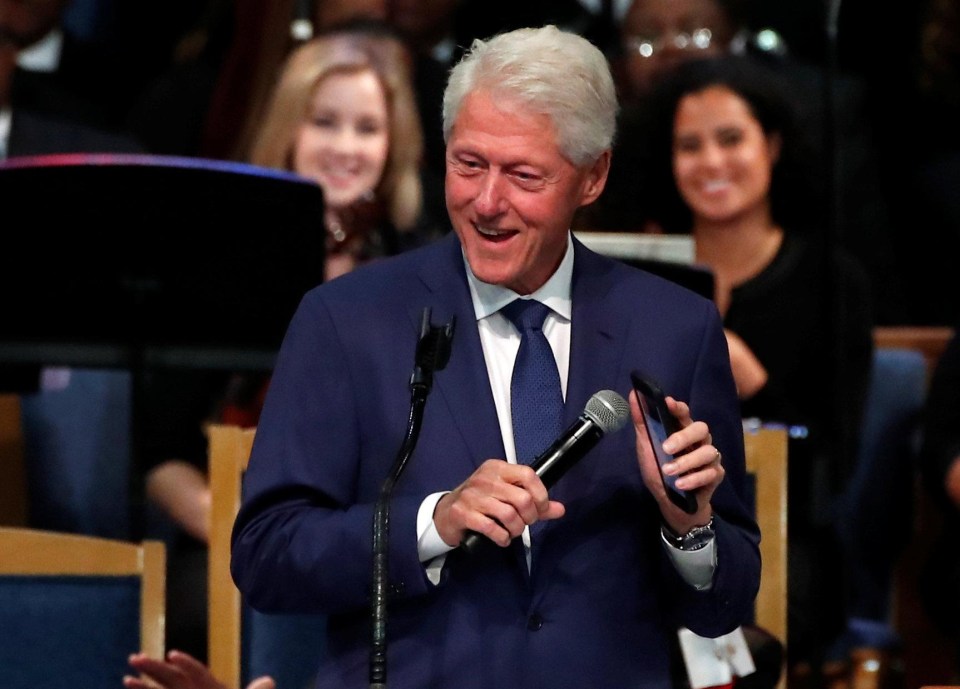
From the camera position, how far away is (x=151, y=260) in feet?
11.1

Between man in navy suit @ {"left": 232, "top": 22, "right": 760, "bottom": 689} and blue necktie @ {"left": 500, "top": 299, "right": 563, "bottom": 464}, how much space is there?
0.02 m

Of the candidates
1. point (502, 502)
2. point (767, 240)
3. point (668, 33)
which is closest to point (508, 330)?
point (502, 502)

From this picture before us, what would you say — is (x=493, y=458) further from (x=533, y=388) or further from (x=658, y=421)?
(x=658, y=421)

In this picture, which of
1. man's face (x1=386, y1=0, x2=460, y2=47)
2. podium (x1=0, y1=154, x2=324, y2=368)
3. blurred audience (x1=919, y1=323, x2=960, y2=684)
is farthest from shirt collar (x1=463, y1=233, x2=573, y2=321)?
man's face (x1=386, y1=0, x2=460, y2=47)

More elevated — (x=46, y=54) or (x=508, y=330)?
(x=46, y=54)

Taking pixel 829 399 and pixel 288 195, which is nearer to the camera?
pixel 288 195

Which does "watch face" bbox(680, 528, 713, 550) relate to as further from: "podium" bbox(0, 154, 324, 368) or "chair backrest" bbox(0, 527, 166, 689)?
"podium" bbox(0, 154, 324, 368)

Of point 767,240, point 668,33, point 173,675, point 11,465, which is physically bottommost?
point 173,675

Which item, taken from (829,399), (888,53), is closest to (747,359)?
(829,399)

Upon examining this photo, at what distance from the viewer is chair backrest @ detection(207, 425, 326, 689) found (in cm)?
278

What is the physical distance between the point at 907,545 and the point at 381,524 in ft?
8.76

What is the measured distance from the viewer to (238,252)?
11.0ft

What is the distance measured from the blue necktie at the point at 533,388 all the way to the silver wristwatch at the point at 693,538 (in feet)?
0.66

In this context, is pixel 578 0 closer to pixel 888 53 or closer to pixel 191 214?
pixel 888 53
